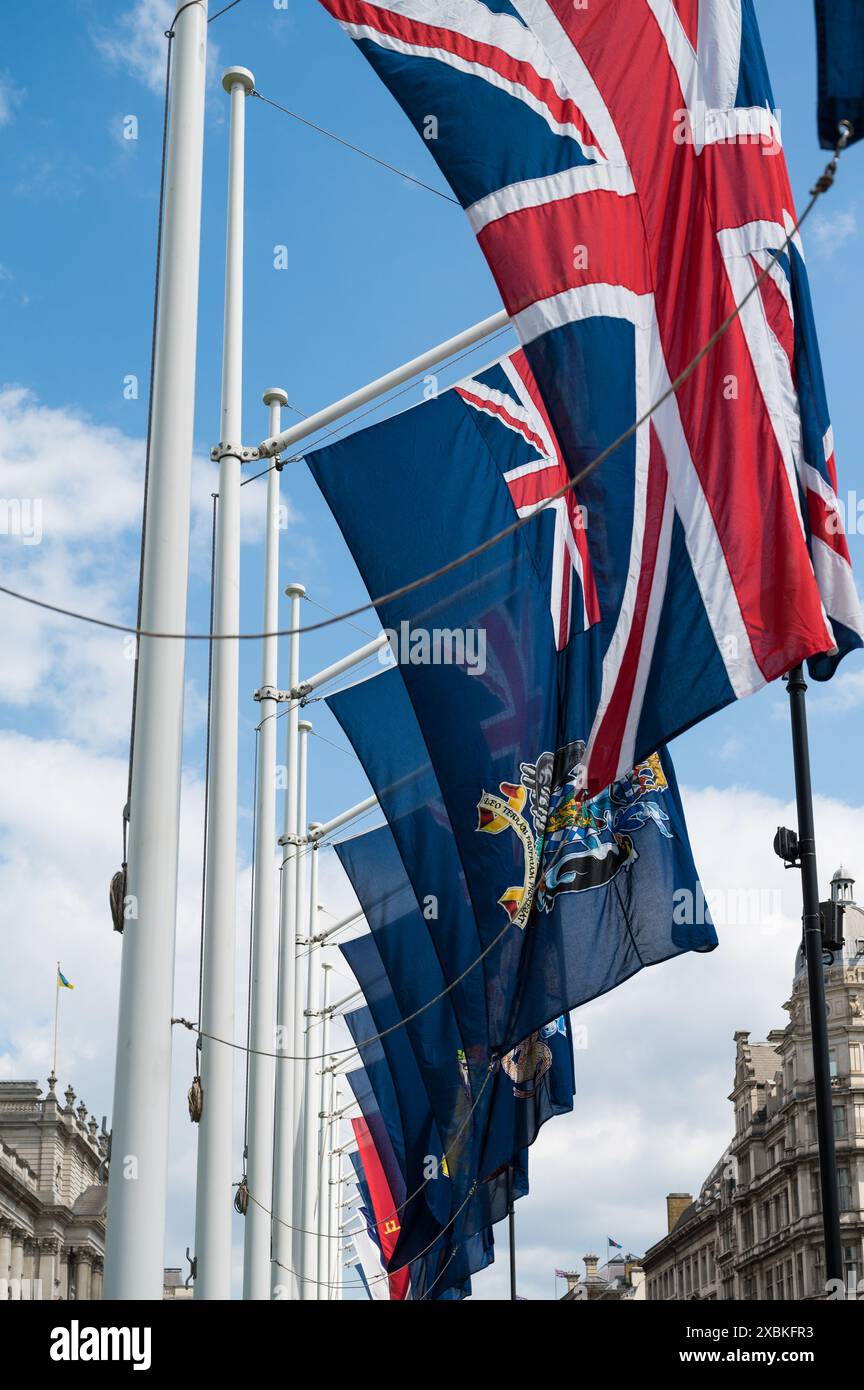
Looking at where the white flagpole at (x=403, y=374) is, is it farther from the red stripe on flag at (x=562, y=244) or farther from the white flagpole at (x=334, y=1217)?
the white flagpole at (x=334, y=1217)

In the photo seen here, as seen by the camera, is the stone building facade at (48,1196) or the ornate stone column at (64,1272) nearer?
the stone building facade at (48,1196)

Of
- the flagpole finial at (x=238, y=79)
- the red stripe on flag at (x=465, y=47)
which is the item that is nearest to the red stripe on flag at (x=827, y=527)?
the red stripe on flag at (x=465, y=47)

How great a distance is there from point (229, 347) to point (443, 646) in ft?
11.3

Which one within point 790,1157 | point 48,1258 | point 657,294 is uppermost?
point 790,1157

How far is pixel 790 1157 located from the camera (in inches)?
3809

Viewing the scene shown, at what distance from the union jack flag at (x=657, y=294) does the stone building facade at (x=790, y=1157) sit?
74.7 metres

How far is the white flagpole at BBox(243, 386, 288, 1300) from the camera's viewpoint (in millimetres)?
17312

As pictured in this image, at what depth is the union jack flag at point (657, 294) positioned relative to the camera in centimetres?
962

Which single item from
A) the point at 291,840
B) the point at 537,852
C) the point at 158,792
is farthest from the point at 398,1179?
the point at 158,792

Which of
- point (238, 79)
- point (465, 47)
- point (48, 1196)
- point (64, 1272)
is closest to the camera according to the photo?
point (465, 47)

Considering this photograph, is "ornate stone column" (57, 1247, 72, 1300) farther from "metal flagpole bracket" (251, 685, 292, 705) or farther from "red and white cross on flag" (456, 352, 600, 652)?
"red and white cross on flag" (456, 352, 600, 652)

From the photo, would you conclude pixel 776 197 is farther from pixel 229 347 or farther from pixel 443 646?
pixel 229 347

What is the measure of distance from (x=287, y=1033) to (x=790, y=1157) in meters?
78.0

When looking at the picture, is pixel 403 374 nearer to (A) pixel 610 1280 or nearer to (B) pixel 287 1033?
(B) pixel 287 1033
